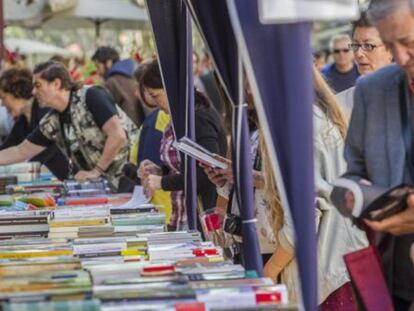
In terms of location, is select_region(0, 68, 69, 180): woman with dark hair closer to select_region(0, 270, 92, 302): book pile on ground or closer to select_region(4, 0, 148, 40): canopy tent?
select_region(4, 0, 148, 40): canopy tent

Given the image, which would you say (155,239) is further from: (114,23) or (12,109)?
(114,23)

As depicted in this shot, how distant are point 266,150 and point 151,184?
5.65 ft

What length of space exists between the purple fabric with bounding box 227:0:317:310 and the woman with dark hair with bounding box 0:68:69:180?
517cm

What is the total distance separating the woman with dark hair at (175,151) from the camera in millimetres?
5512

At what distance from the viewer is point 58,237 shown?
446cm

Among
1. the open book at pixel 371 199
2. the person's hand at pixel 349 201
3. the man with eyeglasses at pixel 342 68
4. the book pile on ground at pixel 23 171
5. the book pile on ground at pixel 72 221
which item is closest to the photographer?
the open book at pixel 371 199

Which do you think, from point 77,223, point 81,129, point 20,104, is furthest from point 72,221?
point 20,104

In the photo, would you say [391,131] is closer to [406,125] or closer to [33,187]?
[406,125]

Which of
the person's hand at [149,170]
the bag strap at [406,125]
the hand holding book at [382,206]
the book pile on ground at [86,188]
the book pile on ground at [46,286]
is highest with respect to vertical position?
the bag strap at [406,125]

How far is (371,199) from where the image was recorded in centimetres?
295

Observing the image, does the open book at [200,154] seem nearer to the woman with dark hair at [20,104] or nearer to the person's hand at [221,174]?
the person's hand at [221,174]

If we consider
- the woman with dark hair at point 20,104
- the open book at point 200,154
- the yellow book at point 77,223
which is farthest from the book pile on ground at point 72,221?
the woman with dark hair at point 20,104

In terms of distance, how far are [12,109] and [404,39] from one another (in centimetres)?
658

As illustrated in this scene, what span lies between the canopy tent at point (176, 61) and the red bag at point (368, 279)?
2.10 metres
